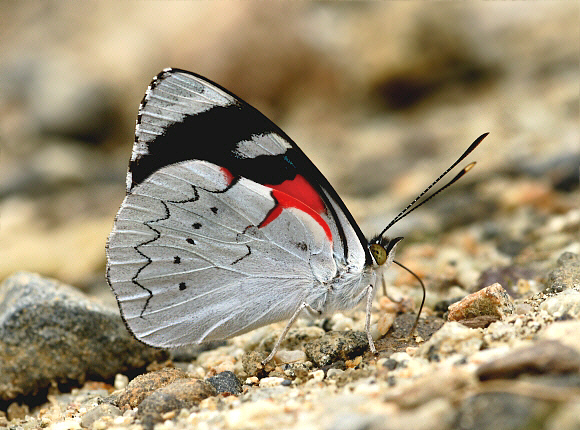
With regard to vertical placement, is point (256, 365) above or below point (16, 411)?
above

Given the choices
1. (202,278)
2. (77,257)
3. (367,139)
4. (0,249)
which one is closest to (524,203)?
(367,139)

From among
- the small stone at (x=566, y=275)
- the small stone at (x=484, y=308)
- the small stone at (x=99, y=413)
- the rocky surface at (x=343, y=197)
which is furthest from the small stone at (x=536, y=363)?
the small stone at (x=99, y=413)

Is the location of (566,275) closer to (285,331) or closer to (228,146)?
(285,331)

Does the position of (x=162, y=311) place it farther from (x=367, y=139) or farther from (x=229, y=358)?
(x=367, y=139)

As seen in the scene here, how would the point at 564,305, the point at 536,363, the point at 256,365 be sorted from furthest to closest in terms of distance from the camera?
the point at 256,365 < the point at 564,305 < the point at 536,363

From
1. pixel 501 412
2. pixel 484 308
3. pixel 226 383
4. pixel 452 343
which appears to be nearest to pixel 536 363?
pixel 501 412

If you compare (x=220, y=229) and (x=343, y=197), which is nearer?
(x=220, y=229)

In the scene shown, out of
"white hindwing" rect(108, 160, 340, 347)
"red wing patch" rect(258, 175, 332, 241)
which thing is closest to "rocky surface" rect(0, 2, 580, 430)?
"white hindwing" rect(108, 160, 340, 347)

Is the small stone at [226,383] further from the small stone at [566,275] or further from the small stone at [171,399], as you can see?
the small stone at [566,275]
